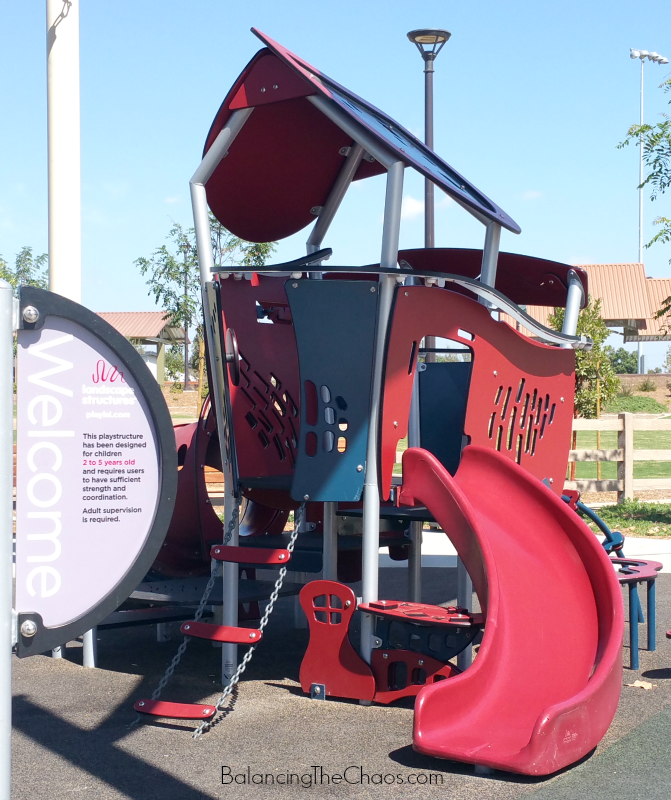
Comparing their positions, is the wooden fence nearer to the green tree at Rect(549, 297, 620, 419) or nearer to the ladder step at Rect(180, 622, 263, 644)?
the green tree at Rect(549, 297, 620, 419)

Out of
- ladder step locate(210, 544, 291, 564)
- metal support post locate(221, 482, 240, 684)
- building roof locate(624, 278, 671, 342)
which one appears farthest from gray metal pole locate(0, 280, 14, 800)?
building roof locate(624, 278, 671, 342)

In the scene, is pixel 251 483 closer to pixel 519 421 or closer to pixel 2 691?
Result: pixel 519 421

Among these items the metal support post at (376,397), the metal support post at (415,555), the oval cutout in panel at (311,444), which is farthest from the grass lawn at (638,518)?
the oval cutout in panel at (311,444)

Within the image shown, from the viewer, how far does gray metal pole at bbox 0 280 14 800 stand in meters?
2.05

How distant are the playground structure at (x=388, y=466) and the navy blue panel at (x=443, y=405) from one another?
2.96ft

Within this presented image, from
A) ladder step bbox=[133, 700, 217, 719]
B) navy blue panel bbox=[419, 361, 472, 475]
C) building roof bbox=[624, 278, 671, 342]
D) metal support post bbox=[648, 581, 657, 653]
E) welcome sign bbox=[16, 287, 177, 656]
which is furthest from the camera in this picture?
building roof bbox=[624, 278, 671, 342]

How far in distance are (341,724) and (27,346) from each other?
3043 millimetres

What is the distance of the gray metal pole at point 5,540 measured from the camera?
2051mm

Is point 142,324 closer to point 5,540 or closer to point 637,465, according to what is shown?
point 637,465

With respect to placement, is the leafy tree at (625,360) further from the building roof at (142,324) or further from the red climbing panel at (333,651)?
the red climbing panel at (333,651)

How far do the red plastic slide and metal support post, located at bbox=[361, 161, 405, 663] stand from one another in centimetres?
24

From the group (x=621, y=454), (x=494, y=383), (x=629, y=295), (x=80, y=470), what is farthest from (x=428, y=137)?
(x=629, y=295)

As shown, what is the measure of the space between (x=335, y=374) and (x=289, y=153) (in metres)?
1.84

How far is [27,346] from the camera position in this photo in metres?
2.32
